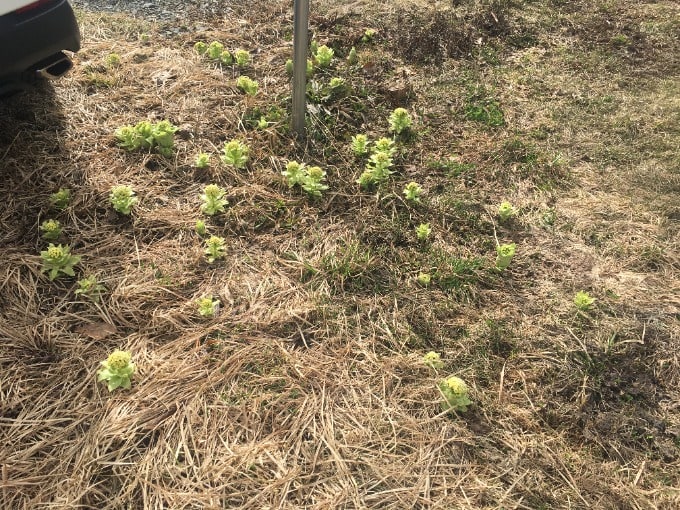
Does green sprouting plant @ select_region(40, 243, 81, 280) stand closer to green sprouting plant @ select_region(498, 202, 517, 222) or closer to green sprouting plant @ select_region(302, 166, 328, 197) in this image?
green sprouting plant @ select_region(302, 166, 328, 197)

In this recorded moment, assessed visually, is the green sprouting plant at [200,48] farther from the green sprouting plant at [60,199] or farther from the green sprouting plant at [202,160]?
the green sprouting plant at [60,199]

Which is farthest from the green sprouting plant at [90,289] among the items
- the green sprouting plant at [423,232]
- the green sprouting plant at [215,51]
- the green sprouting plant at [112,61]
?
the green sprouting plant at [215,51]

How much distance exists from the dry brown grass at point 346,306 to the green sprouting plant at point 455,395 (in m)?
0.05

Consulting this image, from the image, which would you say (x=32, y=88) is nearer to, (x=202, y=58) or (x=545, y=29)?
(x=202, y=58)

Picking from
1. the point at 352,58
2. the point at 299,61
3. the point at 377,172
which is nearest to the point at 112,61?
the point at 299,61

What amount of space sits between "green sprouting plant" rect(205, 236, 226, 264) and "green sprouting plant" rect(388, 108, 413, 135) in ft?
5.11

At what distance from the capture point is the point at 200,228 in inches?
116

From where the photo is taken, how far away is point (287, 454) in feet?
7.11

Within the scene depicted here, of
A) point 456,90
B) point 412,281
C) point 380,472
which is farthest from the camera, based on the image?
point 456,90

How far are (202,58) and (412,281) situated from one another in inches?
107

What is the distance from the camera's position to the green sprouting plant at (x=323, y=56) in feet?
13.2

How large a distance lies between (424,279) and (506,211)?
739 mm

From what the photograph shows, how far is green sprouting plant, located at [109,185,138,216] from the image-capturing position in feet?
9.68

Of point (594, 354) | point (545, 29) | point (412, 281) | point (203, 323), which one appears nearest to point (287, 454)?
point (203, 323)
